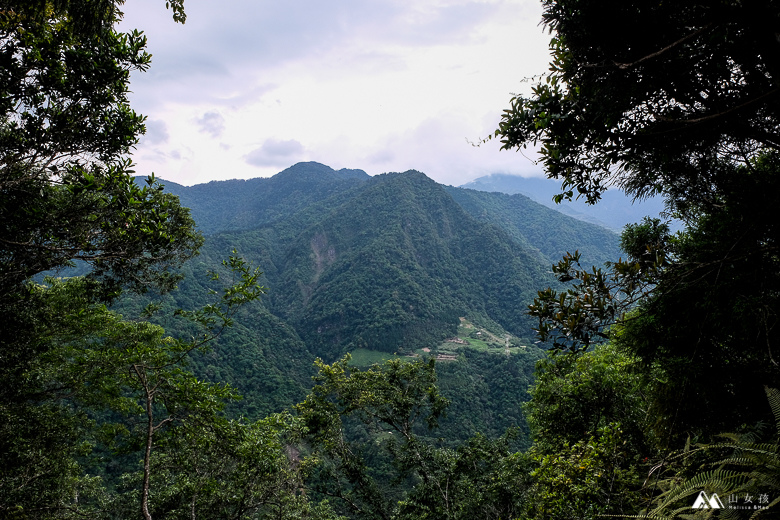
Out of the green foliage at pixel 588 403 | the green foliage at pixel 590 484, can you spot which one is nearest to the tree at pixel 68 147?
the green foliage at pixel 590 484

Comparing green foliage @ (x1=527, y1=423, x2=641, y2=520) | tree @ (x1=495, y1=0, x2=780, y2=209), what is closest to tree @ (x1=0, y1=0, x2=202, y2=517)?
tree @ (x1=495, y1=0, x2=780, y2=209)

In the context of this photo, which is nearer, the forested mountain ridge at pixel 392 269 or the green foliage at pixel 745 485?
the green foliage at pixel 745 485

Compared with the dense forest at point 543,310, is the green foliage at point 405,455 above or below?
below

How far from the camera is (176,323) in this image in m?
70.2

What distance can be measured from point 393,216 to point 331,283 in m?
40.1

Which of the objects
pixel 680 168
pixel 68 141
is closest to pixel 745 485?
pixel 680 168

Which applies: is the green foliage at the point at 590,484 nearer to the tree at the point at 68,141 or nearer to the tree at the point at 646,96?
the tree at the point at 646,96

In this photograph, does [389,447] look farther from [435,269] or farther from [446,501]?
[435,269]

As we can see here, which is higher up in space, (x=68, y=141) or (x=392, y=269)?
(x=68, y=141)

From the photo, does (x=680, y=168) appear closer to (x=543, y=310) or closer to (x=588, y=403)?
(x=543, y=310)

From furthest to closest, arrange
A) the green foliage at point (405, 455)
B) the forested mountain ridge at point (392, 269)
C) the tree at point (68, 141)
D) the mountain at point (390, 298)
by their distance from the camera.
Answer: the forested mountain ridge at point (392, 269) < the mountain at point (390, 298) < the green foliage at point (405, 455) < the tree at point (68, 141)

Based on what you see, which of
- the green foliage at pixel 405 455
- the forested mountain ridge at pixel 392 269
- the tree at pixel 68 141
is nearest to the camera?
the tree at pixel 68 141

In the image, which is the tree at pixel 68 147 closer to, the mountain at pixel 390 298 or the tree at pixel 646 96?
the tree at pixel 646 96

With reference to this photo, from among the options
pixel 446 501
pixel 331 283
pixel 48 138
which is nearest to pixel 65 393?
pixel 48 138
